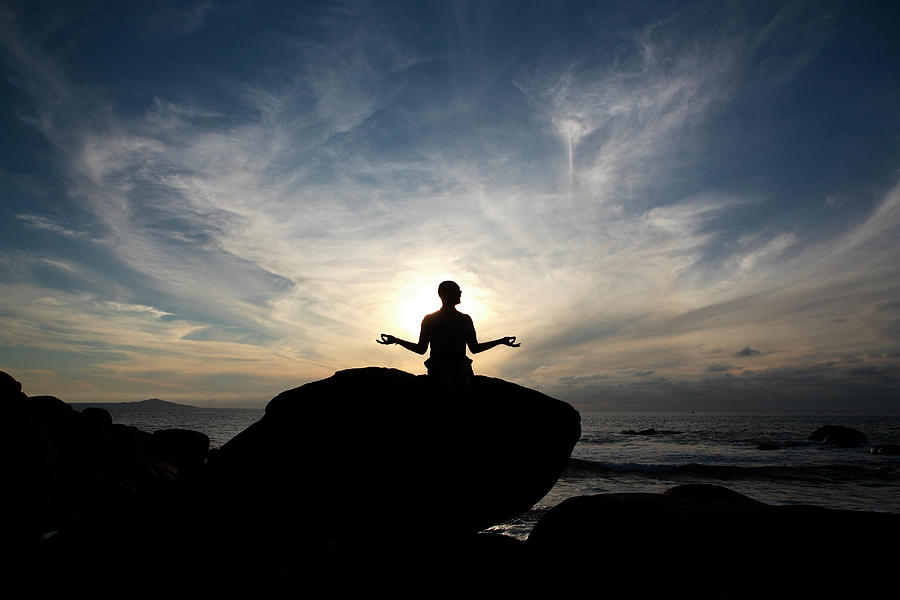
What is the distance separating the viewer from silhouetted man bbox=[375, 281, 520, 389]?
691 cm

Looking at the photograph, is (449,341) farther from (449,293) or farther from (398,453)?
(398,453)

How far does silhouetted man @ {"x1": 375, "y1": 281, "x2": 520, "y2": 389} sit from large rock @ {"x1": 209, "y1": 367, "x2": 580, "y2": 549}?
13.0 inches

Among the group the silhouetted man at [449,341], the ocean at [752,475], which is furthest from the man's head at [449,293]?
the ocean at [752,475]

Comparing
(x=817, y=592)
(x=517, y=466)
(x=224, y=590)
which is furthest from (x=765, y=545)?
(x=224, y=590)

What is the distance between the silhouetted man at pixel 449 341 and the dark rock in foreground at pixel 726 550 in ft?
8.24

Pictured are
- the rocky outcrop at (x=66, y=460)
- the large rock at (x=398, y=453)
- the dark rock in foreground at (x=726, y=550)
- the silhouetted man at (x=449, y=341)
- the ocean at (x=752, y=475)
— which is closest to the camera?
the dark rock in foreground at (x=726, y=550)

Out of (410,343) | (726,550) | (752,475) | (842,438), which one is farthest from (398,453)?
(842,438)

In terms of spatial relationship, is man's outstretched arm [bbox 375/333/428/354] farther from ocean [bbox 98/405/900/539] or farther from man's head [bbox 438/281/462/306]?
ocean [bbox 98/405/900/539]

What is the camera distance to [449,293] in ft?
23.0

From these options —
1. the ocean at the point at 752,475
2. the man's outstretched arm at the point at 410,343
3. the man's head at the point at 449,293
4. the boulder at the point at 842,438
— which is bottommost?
the ocean at the point at 752,475

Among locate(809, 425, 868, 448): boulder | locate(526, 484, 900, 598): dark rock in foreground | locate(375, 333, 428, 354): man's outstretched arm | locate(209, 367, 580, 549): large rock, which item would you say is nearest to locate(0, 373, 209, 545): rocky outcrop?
locate(209, 367, 580, 549): large rock

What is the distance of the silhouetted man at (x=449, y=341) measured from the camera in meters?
6.91

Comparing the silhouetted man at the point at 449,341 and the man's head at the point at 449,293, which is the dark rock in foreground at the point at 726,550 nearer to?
the silhouetted man at the point at 449,341

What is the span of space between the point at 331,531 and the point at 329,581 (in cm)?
63
